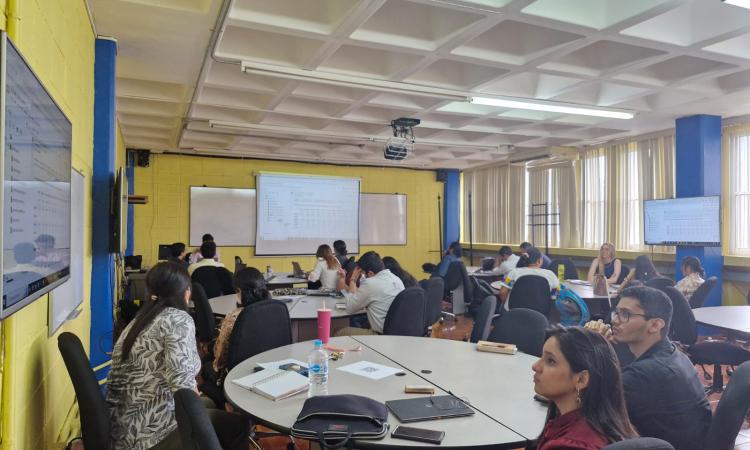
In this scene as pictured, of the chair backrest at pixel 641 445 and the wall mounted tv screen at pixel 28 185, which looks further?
the wall mounted tv screen at pixel 28 185

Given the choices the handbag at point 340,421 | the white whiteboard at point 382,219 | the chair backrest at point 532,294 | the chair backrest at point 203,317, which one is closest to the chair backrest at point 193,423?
the handbag at point 340,421

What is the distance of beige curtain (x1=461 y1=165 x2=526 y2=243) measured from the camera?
9891 mm

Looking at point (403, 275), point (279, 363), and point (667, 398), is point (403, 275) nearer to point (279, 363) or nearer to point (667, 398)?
point (279, 363)

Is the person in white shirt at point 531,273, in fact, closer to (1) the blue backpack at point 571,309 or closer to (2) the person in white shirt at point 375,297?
(1) the blue backpack at point 571,309

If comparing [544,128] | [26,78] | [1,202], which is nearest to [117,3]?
[26,78]

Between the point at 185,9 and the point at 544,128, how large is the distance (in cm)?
533

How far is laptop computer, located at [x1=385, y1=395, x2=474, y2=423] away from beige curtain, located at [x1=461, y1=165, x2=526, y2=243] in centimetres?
831

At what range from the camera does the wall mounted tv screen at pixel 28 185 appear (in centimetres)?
121

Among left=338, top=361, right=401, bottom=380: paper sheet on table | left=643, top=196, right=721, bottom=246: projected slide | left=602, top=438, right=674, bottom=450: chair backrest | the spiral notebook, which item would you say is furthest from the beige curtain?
left=602, top=438, right=674, bottom=450: chair backrest

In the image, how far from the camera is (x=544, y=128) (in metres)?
7.13

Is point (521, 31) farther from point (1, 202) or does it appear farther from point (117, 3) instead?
point (1, 202)

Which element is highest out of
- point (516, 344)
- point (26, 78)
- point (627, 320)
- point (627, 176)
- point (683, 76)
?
point (683, 76)

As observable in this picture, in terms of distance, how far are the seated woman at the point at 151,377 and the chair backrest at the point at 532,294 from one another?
11.0ft

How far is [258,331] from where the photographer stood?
292cm
